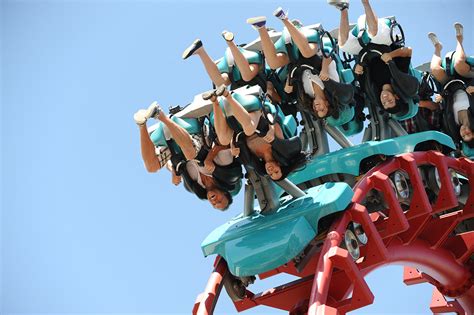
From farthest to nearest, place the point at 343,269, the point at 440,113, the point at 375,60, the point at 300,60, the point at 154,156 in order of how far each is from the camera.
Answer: the point at 440,113
the point at 375,60
the point at 300,60
the point at 154,156
the point at 343,269

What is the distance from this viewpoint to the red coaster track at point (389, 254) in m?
9.75

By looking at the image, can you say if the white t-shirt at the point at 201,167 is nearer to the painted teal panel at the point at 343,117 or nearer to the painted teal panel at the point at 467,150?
the painted teal panel at the point at 343,117

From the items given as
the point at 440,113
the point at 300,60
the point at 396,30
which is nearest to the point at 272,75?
the point at 300,60

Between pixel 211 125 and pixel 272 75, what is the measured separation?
1630 millimetres

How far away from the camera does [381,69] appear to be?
12195 mm

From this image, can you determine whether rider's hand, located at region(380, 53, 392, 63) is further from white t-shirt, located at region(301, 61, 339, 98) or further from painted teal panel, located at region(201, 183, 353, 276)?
painted teal panel, located at region(201, 183, 353, 276)

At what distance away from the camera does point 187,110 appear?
414 inches

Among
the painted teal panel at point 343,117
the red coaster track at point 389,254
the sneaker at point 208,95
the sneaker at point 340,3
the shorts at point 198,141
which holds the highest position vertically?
the sneaker at point 340,3

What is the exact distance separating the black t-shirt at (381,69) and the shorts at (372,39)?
217 mm

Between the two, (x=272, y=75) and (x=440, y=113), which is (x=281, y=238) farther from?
(x=440, y=113)

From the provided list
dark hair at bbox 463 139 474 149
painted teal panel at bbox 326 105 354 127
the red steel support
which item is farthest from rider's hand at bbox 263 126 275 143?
dark hair at bbox 463 139 474 149

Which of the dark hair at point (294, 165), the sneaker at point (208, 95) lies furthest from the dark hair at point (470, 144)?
the sneaker at point (208, 95)

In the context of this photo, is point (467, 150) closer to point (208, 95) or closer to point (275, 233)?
point (275, 233)

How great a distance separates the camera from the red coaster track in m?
9.75
